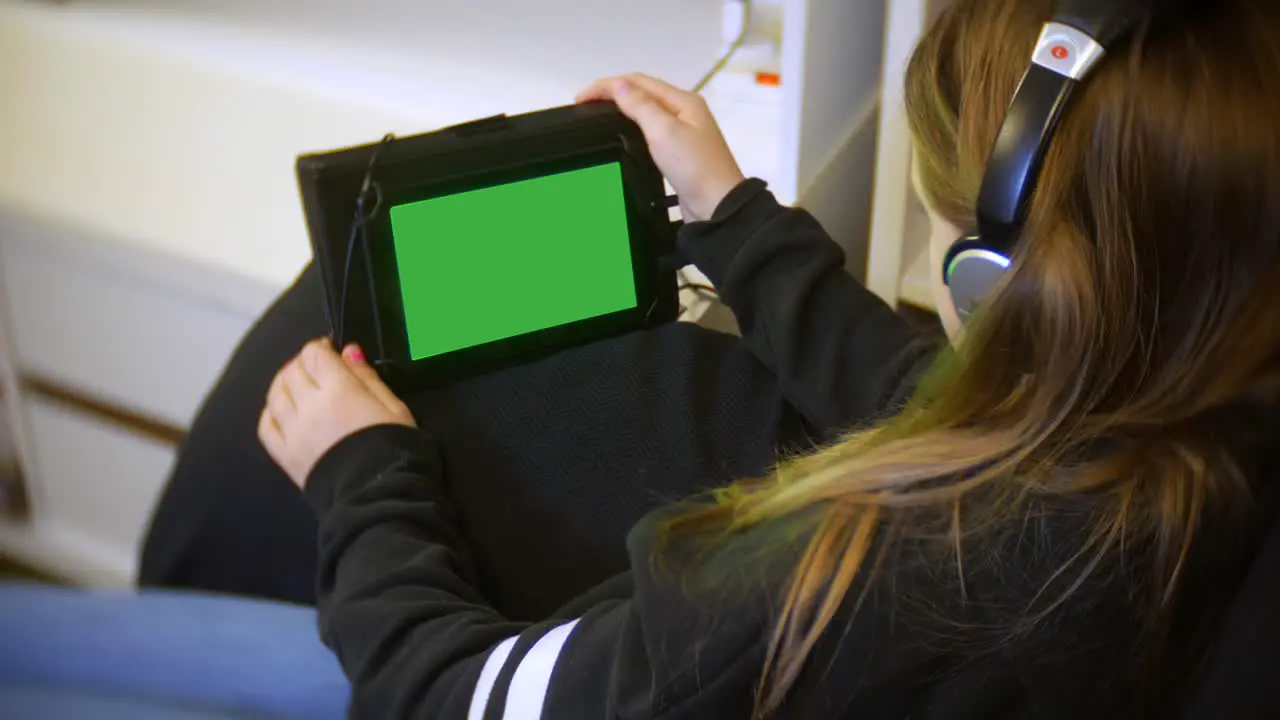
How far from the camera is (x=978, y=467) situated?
0.49m

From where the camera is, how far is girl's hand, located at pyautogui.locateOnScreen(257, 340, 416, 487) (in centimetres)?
66

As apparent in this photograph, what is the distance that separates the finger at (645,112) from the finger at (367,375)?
0.21 m

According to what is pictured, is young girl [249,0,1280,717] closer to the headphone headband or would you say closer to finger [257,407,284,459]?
the headphone headband

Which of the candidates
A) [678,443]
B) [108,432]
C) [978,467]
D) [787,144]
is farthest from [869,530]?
[108,432]

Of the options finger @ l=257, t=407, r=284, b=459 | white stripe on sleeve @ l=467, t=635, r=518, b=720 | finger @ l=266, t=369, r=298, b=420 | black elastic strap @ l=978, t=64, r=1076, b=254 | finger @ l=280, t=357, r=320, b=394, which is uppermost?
black elastic strap @ l=978, t=64, r=1076, b=254

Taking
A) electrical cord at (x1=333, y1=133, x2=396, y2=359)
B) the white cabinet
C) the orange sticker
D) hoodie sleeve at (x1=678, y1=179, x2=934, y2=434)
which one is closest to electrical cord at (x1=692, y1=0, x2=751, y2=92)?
the orange sticker

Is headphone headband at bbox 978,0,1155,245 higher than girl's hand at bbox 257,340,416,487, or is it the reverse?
headphone headband at bbox 978,0,1155,245

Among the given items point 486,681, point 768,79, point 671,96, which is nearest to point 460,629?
point 486,681

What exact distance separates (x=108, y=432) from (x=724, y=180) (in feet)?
2.52

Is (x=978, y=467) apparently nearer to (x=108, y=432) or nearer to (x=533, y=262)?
(x=533, y=262)

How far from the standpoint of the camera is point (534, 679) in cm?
53

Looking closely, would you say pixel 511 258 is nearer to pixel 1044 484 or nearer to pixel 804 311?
pixel 804 311

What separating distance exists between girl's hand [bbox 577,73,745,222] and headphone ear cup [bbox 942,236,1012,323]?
23 cm

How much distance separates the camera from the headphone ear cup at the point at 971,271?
50 cm
